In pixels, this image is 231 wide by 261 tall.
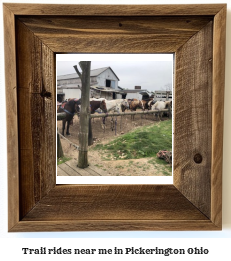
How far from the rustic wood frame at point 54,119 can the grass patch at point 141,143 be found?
0.09 feet

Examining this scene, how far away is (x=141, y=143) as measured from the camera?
53 centimetres

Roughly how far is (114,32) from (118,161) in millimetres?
290

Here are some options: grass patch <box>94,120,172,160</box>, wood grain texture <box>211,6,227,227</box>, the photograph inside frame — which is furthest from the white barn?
wood grain texture <box>211,6,227,227</box>

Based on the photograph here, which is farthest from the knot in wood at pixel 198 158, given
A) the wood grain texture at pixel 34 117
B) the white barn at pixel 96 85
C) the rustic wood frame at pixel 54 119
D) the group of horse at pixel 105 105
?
the wood grain texture at pixel 34 117

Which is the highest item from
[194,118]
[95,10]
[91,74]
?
[95,10]

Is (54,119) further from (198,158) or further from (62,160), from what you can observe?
(198,158)

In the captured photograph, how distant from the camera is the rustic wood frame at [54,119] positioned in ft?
1.60

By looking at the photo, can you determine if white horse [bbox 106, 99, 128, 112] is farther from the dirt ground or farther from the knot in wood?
the knot in wood

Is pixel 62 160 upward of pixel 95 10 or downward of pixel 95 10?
downward

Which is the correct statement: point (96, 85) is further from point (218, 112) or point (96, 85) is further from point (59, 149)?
point (218, 112)

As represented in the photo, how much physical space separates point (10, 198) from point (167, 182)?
0.36 m

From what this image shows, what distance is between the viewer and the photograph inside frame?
1.70 ft

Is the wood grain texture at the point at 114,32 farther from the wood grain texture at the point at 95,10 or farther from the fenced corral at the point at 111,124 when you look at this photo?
the fenced corral at the point at 111,124

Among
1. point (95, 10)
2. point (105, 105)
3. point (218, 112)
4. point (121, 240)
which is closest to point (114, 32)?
point (95, 10)
